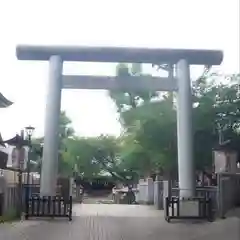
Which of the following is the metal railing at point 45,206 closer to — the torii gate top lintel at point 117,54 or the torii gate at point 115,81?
the torii gate at point 115,81

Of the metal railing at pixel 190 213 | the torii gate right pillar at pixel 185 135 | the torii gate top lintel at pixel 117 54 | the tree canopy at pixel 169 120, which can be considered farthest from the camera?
the tree canopy at pixel 169 120

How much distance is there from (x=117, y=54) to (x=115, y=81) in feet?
3.14

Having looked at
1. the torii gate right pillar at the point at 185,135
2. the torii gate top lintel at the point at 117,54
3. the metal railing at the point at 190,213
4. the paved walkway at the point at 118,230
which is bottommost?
the paved walkway at the point at 118,230

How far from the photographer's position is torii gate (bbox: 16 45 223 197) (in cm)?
1466

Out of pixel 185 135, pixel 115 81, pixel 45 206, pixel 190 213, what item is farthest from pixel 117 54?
pixel 190 213

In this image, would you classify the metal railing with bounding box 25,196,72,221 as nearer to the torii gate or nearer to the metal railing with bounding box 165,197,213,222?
the torii gate

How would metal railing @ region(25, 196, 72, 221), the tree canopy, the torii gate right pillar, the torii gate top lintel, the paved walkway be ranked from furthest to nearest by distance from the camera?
1. the tree canopy
2. the torii gate top lintel
3. the torii gate right pillar
4. metal railing @ region(25, 196, 72, 221)
5. the paved walkway

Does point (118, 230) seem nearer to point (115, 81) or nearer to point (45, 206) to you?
point (45, 206)

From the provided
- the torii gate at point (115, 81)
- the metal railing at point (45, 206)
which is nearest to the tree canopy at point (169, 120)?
the torii gate at point (115, 81)

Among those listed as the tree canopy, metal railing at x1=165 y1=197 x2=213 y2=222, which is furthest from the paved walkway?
the tree canopy

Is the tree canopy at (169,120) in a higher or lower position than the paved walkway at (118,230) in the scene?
higher

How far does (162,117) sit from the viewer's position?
65.2 ft

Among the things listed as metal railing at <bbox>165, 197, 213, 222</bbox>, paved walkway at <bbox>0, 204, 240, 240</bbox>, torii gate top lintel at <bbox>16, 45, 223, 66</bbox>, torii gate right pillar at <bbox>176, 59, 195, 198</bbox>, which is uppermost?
torii gate top lintel at <bbox>16, 45, 223, 66</bbox>

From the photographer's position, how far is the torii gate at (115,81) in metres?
14.7
